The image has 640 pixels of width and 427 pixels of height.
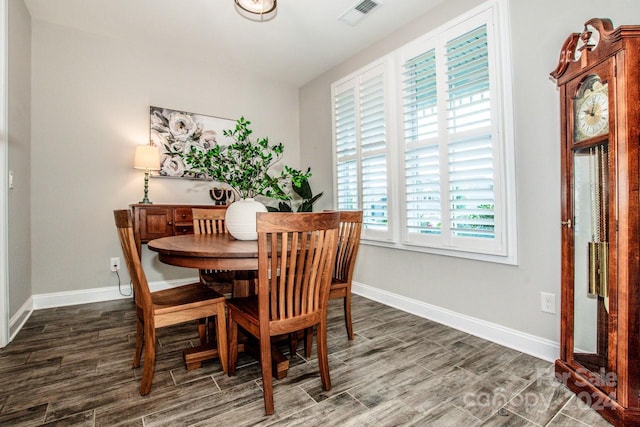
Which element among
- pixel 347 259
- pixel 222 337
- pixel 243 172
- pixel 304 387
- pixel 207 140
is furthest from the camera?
pixel 207 140

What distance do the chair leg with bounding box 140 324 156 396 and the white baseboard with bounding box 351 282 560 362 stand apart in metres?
2.16

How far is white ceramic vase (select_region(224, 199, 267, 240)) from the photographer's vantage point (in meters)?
2.00

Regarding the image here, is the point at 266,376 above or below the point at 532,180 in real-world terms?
below

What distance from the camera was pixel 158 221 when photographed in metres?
3.16

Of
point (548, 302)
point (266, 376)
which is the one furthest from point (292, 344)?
point (548, 302)

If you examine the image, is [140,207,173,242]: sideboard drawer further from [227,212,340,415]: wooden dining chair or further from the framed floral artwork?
[227,212,340,415]: wooden dining chair

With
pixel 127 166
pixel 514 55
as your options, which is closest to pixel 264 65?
pixel 127 166

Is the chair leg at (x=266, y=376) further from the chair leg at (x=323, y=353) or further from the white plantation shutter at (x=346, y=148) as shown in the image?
the white plantation shutter at (x=346, y=148)

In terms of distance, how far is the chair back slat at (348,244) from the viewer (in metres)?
2.33

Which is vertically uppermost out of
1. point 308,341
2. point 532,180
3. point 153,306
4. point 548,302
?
point 532,180

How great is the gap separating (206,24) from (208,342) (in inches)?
115

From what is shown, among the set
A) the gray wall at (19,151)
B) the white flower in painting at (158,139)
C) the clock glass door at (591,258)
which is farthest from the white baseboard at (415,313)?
the white flower in painting at (158,139)

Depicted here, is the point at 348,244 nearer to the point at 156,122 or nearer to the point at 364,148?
the point at 364,148

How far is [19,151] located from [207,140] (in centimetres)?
171
